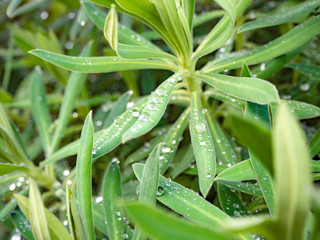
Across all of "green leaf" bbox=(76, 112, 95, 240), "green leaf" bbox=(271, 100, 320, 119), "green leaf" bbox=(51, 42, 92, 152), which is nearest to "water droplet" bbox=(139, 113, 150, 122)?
"green leaf" bbox=(76, 112, 95, 240)

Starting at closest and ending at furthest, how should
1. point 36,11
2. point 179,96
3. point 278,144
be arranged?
1. point 278,144
2. point 179,96
3. point 36,11

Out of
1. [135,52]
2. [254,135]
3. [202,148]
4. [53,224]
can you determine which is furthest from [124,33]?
[254,135]

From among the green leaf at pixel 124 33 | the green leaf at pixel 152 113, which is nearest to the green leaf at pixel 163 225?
the green leaf at pixel 152 113

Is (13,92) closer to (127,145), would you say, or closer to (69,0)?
(69,0)

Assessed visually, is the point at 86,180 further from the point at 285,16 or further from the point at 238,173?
the point at 285,16

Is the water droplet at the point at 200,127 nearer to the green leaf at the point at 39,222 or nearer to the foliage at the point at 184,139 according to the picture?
the foliage at the point at 184,139

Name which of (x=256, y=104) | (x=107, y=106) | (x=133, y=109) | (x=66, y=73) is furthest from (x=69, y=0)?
(x=256, y=104)
